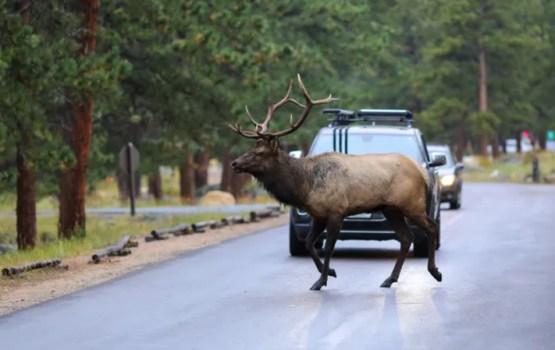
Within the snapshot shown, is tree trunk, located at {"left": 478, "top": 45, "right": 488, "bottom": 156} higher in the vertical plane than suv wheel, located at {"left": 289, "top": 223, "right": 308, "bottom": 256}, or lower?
higher

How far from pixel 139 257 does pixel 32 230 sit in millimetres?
10221

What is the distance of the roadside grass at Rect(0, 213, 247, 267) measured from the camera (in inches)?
925

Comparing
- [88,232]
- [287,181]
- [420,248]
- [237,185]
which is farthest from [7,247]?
[237,185]

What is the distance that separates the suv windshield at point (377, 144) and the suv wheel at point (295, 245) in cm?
132

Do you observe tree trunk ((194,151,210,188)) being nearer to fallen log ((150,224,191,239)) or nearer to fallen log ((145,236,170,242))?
fallen log ((150,224,191,239))

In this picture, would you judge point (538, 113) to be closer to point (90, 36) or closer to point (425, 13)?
point (425, 13)

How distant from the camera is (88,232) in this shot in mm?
32406

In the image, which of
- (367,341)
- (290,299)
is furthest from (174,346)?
(290,299)

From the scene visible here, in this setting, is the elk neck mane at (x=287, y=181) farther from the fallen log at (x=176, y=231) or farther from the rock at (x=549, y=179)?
the rock at (x=549, y=179)

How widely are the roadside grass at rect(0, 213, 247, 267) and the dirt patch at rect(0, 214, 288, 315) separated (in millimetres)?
833

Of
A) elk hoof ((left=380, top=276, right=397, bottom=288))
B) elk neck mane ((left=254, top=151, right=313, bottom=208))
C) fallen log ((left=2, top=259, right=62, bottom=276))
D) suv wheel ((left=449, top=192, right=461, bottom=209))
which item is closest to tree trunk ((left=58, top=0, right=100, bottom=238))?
fallen log ((left=2, top=259, right=62, bottom=276))

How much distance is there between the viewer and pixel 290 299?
50.6ft

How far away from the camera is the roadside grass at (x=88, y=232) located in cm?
2348

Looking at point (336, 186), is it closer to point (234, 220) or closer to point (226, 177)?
point (234, 220)
